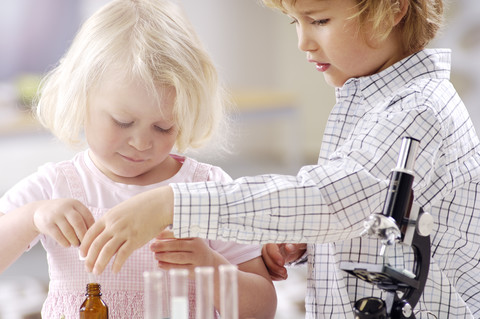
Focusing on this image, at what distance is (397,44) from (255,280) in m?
0.42

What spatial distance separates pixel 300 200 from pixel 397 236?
5.7 inches

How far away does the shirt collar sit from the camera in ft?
A: 3.35

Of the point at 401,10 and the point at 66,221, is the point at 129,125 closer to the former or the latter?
the point at 66,221

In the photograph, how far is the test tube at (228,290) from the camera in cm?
69

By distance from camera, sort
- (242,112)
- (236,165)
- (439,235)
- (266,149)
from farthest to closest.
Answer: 1. (266,149)
2. (236,165)
3. (242,112)
4. (439,235)

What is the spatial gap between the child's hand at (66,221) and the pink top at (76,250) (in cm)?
14

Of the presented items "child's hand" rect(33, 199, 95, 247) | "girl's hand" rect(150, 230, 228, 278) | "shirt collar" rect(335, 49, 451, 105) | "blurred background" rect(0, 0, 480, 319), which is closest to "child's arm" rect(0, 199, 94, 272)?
"child's hand" rect(33, 199, 95, 247)

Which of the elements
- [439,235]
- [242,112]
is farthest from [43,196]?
[242,112]

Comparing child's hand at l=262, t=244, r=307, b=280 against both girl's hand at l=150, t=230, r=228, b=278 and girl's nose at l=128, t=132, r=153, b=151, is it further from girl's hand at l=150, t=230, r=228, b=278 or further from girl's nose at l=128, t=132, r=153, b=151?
girl's nose at l=128, t=132, r=153, b=151

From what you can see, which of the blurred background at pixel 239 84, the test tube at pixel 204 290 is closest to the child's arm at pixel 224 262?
the test tube at pixel 204 290

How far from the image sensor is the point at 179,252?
0.96 meters

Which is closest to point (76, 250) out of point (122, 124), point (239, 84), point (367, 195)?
point (122, 124)

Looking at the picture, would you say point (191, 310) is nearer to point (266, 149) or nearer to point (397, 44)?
point (397, 44)

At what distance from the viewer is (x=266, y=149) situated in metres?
6.35
